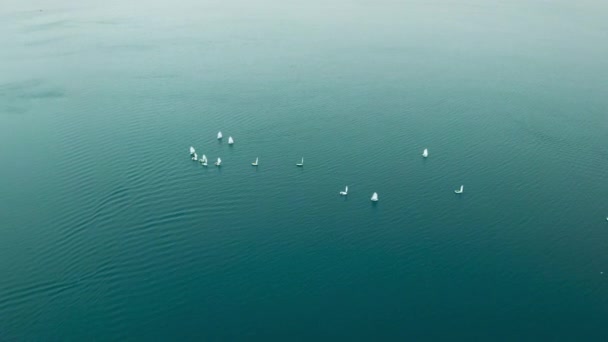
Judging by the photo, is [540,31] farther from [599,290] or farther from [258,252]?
[258,252]

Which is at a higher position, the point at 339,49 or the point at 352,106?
the point at 339,49

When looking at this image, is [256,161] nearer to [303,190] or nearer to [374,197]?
[303,190]

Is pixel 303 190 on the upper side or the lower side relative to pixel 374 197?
upper

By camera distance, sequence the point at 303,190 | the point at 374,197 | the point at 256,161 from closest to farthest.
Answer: the point at 374,197, the point at 303,190, the point at 256,161

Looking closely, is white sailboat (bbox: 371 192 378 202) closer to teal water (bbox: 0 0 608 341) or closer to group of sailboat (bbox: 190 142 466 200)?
group of sailboat (bbox: 190 142 466 200)

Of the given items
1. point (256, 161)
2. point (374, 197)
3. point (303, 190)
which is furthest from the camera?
point (256, 161)

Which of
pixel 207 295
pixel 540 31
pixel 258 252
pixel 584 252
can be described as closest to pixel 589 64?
pixel 540 31

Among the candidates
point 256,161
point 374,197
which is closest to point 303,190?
point 374,197

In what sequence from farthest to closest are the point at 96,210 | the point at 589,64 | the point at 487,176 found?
the point at 589,64 → the point at 487,176 → the point at 96,210

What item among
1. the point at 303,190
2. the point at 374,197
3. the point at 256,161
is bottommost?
the point at 374,197
